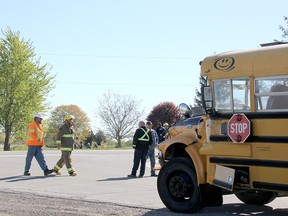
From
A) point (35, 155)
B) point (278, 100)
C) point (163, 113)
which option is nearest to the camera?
point (278, 100)

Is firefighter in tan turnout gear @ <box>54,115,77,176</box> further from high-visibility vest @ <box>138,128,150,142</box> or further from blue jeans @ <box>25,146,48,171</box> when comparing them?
high-visibility vest @ <box>138,128,150,142</box>

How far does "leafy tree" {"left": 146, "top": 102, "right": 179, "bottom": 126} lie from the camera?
59875 millimetres

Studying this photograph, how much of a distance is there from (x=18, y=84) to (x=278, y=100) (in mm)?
38661

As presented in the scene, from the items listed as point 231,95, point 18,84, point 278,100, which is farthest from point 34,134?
point 18,84

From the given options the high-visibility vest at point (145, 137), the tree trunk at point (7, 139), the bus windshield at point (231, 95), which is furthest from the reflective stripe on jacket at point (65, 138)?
the tree trunk at point (7, 139)

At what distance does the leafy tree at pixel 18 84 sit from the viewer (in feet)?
144

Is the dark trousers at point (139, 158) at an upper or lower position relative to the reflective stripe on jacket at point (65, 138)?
lower

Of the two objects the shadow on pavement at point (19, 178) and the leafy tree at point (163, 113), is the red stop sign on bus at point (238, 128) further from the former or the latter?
the leafy tree at point (163, 113)

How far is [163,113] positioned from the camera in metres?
62.2

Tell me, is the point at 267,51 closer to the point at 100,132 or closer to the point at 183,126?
the point at 183,126

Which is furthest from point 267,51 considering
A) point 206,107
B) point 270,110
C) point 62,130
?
point 62,130

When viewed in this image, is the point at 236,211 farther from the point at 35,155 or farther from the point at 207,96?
the point at 35,155

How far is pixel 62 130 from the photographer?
1520 centimetres

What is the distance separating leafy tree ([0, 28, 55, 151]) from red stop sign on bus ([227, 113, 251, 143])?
37746mm
